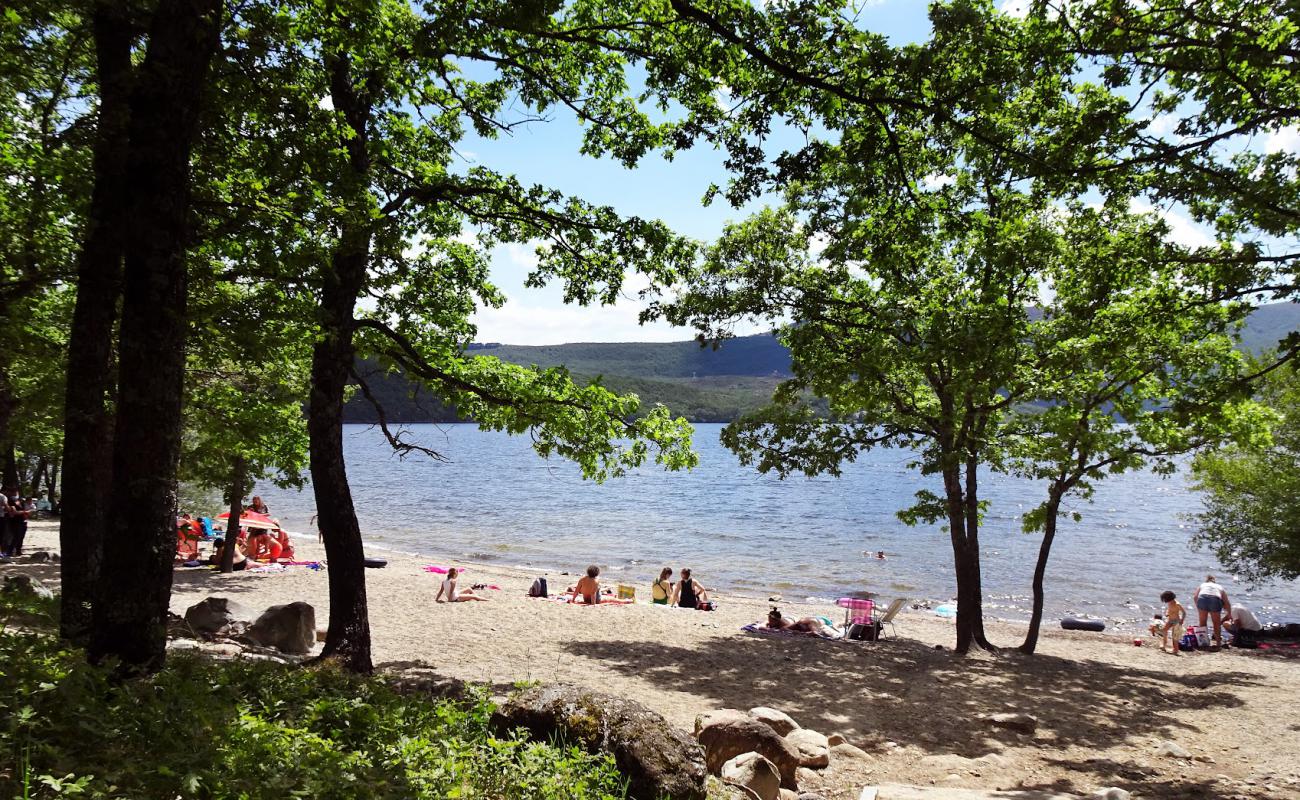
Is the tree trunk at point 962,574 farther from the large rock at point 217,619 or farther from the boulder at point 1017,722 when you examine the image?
the large rock at point 217,619

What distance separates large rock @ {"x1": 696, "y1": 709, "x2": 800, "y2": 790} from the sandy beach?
42 cm

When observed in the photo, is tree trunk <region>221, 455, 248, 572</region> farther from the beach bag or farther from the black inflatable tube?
the black inflatable tube

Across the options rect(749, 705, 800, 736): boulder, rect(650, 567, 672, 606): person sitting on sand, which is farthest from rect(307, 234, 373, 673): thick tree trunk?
rect(650, 567, 672, 606): person sitting on sand

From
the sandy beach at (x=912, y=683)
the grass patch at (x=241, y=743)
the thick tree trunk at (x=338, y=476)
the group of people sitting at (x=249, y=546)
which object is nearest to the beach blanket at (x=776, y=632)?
the sandy beach at (x=912, y=683)

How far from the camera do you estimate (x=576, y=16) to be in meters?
8.34

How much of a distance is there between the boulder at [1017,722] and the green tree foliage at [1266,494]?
12.2 m

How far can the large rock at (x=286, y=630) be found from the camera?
37.3 ft

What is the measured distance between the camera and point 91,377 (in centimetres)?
700

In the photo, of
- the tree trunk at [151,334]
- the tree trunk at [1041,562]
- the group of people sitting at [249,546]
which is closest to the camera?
the tree trunk at [151,334]

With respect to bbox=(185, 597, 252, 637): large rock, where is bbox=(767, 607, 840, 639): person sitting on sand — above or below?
below

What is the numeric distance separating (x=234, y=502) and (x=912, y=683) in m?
16.5

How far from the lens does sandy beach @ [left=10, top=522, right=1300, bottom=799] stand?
823cm

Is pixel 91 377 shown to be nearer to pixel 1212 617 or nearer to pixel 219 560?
pixel 219 560

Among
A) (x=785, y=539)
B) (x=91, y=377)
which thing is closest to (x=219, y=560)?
(x=91, y=377)
